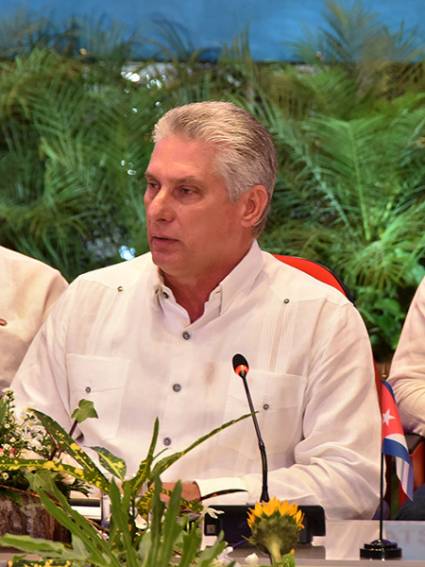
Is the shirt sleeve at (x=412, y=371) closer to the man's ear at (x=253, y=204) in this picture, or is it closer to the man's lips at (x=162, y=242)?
the man's ear at (x=253, y=204)

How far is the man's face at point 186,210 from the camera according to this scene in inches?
117

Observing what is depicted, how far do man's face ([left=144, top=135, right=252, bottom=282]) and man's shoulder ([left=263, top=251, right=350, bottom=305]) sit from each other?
16cm

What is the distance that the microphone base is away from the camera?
82.6 inches

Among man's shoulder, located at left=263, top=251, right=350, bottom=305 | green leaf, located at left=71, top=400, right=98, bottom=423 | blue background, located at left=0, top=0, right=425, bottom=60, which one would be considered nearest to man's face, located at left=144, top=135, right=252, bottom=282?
man's shoulder, located at left=263, top=251, right=350, bottom=305

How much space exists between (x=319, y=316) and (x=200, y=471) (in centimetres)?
49

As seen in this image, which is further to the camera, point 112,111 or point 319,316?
point 112,111

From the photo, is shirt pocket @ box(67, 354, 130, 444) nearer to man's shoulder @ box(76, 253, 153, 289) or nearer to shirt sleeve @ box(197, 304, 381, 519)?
man's shoulder @ box(76, 253, 153, 289)

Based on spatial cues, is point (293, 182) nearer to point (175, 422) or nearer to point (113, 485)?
point (175, 422)

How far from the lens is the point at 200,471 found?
288cm

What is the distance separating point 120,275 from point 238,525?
1.24 metres

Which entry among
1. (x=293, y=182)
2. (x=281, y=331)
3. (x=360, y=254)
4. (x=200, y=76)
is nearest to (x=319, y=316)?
(x=281, y=331)

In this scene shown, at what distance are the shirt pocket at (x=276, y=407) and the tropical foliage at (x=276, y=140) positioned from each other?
260cm

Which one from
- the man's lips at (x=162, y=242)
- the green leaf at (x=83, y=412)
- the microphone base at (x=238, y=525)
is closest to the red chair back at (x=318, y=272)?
the man's lips at (x=162, y=242)

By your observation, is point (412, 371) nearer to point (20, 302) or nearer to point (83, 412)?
point (20, 302)
